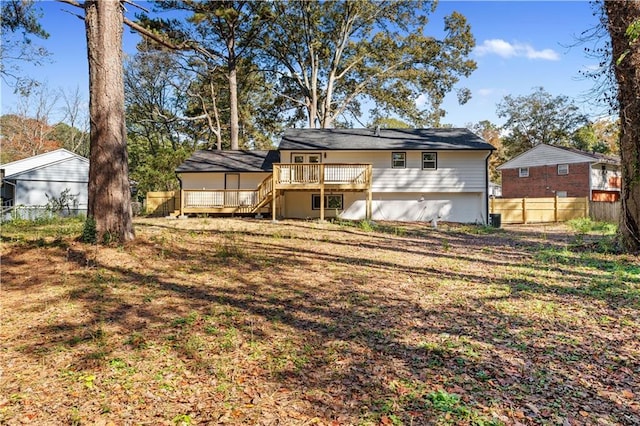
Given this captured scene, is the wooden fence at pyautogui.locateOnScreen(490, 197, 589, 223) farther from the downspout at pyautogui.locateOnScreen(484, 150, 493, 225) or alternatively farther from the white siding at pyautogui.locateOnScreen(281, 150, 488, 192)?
the white siding at pyautogui.locateOnScreen(281, 150, 488, 192)

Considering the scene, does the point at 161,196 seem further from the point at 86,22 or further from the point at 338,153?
the point at 86,22

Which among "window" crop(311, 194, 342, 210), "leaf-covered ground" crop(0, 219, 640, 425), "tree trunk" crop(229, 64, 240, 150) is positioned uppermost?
"tree trunk" crop(229, 64, 240, 150)

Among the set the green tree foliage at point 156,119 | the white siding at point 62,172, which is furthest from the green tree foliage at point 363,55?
the white siding at point 62,172

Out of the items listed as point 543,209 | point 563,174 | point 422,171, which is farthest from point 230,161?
point 563,174

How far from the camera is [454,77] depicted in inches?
1090

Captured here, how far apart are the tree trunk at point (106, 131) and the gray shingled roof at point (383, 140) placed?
11.9 metres

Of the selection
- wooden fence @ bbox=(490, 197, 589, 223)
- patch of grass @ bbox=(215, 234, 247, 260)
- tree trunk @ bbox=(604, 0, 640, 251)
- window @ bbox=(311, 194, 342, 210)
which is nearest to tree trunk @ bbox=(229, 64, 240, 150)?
window @ bbox=(311, 194, 342, 210)

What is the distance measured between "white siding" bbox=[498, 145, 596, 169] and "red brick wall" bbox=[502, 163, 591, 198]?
13.5 inches

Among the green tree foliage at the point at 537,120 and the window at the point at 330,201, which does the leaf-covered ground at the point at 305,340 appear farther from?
the green tree foliage at the point at 537,120

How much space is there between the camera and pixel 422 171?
64.9 feet

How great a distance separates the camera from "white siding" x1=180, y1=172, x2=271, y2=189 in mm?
21094

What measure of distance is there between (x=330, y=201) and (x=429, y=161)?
5.77 meters

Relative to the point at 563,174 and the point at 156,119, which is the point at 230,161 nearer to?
the point at 156,119

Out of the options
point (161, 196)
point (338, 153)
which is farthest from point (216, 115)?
point (338, 153)
